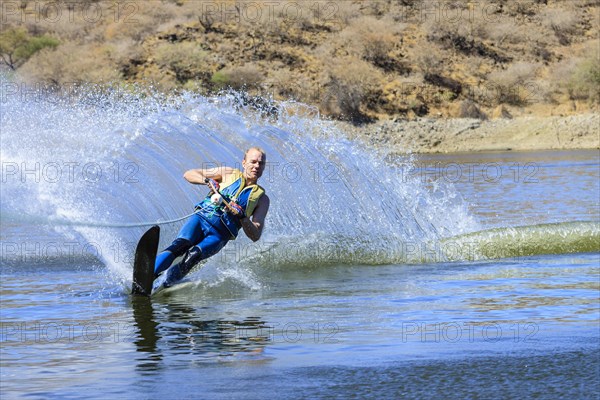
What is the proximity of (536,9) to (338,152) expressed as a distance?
136 ft

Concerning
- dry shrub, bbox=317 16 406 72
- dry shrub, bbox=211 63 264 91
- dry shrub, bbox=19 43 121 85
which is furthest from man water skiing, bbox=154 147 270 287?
dry shrub, bbox=317 16 406 72

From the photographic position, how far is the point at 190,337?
664 cm

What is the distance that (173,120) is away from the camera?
1074 cm

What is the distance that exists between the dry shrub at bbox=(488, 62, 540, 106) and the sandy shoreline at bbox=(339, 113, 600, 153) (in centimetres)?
349

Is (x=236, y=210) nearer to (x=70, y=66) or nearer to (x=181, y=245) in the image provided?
(x=181, y=245)

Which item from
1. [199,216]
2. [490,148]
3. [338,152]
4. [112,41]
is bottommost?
[199,216]

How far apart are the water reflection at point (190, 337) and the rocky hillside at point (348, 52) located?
1195 inches

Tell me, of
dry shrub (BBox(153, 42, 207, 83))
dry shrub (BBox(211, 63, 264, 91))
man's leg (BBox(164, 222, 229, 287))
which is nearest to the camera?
man's leg (BBox(164, 222, 229, 287))

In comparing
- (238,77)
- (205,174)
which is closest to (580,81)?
(238,77)

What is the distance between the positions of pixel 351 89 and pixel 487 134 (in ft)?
18.3

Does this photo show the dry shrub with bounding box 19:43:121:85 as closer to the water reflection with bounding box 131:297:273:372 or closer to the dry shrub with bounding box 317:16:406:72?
the dry shrub with bounding box 317:16:406:72

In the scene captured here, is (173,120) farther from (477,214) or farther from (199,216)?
(477,214)

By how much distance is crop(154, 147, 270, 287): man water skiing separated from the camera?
815 cm

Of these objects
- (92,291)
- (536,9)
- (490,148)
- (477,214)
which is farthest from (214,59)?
(92,291)
